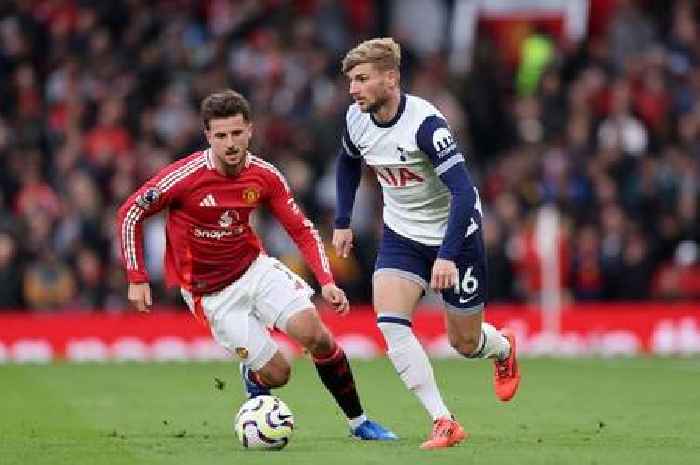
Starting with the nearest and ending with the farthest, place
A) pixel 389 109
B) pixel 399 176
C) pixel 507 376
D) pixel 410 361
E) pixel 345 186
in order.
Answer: pixel 410 361 → pixel 389 109 → pixel 399 176 → pixel 345 186 → pixel 507 376

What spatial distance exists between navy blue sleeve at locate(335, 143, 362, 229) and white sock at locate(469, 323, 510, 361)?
3.45 ft

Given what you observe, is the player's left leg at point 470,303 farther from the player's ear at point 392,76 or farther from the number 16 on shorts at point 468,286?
the player's ear at point 392,76

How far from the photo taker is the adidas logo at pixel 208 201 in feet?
36.3

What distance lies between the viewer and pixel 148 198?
1098 centimetres

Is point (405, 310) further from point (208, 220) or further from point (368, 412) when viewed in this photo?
point (368, 412)

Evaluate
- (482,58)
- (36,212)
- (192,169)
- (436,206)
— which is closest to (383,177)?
(436,206)

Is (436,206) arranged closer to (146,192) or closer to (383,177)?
(383,177)

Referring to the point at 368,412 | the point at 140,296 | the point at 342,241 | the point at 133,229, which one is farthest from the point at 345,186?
the point at 368,412

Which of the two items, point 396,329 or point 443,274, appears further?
point 396,329

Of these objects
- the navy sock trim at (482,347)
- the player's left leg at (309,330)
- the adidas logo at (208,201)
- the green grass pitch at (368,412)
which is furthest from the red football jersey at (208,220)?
the navy sock trim at (482,347)

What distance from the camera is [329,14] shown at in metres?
24.4

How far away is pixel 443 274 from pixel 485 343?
1.39m

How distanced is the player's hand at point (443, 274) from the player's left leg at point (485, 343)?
91cm

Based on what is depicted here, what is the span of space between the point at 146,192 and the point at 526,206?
11.1 m
